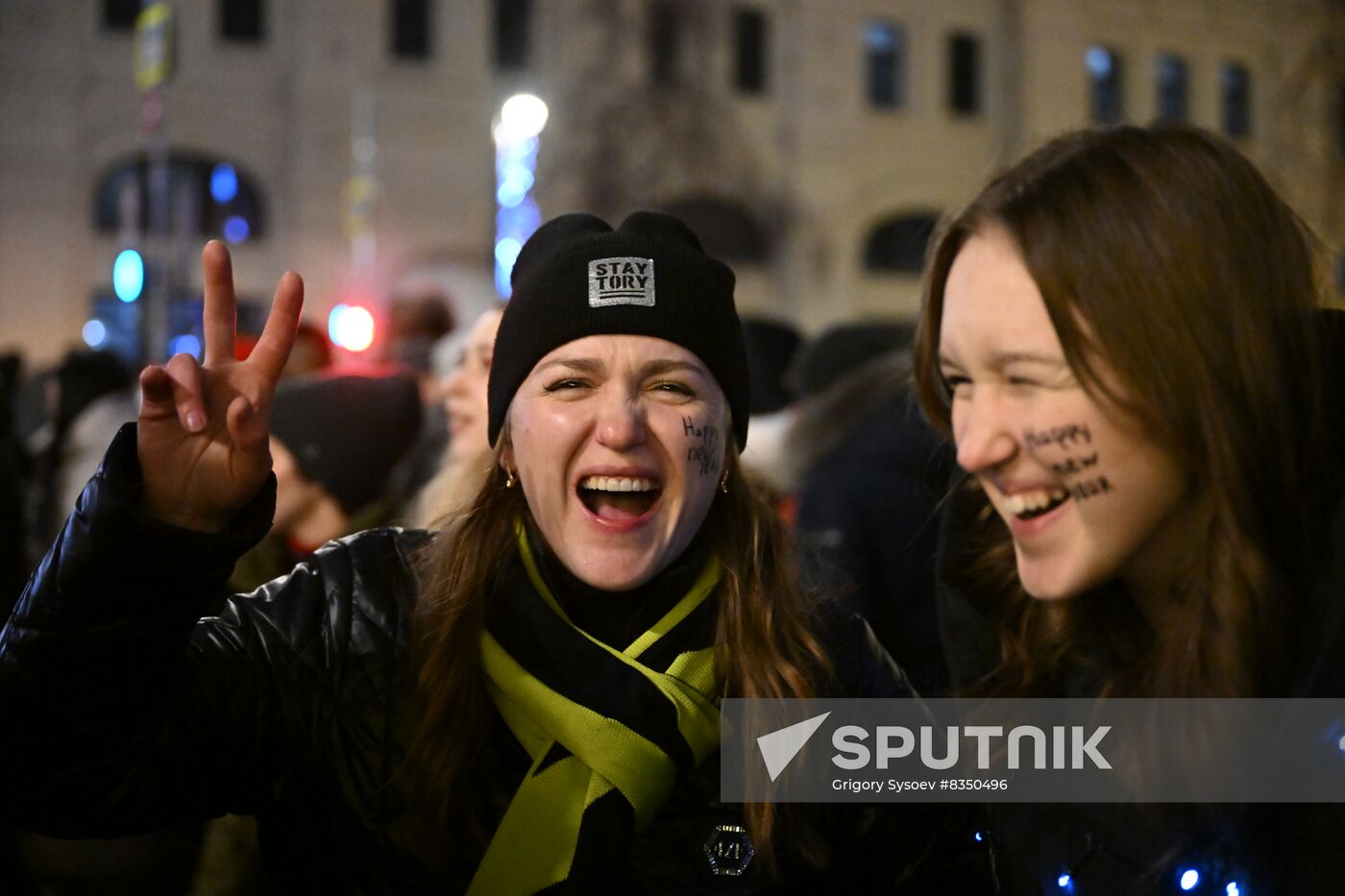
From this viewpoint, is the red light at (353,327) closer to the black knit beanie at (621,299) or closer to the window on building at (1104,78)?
the black knit beanie at (621,299)

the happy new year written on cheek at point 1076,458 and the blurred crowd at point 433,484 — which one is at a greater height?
the happy new year written on cheek at point 1076,458

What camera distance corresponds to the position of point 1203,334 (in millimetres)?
1725

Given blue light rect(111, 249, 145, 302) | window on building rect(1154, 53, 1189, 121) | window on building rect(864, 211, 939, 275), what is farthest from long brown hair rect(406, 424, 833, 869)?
window on building rect(1154, 53, 1189, 121)

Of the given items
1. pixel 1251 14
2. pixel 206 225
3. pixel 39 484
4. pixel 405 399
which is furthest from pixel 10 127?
pixel 1251 14

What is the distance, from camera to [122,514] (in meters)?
1.69

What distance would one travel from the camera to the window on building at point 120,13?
20734 mm

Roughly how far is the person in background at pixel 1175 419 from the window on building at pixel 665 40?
21839 millimetres

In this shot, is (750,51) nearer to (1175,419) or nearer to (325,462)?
(325,462)

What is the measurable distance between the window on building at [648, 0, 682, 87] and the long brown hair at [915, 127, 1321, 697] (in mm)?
21848

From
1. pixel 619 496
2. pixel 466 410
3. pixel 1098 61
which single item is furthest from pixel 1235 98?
pixel 619 496

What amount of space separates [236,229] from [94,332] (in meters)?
2.86

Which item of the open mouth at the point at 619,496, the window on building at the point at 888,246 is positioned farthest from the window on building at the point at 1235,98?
the open mouth at the point at 619,496

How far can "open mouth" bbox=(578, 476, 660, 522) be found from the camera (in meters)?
2.25

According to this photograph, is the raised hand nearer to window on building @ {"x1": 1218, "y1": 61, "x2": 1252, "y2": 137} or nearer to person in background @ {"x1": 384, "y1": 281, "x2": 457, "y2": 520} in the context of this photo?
person in background @ {"x1": 384, "y1": 281, "x2": 457, "y2": 520}
